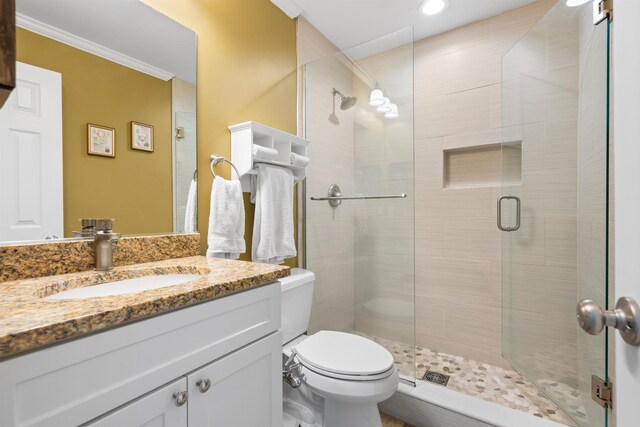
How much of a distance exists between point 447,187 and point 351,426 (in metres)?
1.71

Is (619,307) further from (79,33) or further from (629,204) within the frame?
(79,33)

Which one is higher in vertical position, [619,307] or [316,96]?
[316,96]

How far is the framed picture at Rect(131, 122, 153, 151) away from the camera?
126 cm

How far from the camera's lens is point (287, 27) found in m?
2.06

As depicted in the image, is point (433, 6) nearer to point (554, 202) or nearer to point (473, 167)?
point (473, 167)

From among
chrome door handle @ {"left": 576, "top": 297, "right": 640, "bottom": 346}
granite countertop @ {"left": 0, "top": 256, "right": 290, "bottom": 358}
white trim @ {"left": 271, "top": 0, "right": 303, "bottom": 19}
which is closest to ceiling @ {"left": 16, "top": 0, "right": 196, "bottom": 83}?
white trim @ {"left": 271, "top": 0, "right": 303, "bottom": 19}

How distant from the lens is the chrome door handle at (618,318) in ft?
1.42

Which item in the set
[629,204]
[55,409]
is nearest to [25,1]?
[55,409]

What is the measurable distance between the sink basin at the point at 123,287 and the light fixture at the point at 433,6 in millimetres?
2064

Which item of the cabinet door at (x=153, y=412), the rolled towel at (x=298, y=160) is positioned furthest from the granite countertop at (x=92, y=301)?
the rolled towel at (x=298, y=160)

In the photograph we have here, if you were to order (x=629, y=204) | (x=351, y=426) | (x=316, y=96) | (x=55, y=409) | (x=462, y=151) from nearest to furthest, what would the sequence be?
(x=629, y=204), (x=55, y=409), (x=351, y=426), (x=316, y=96), (x=462, y=151)

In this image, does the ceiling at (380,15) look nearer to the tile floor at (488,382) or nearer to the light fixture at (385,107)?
the light fixture at (385,107)

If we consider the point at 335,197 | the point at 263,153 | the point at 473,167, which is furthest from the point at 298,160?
the point at 473,167

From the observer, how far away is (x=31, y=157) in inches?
38.7
